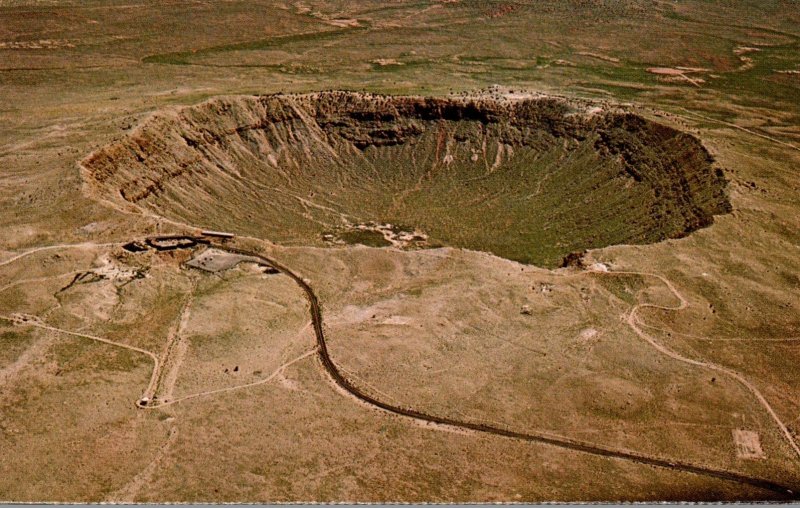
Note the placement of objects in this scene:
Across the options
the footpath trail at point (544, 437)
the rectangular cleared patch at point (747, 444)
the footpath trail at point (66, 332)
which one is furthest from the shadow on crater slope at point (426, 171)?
the rectangular cleared patch at point (747, 444)

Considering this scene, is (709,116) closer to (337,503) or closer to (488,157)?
(488,157)

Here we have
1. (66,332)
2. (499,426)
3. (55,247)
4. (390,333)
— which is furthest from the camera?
(55,247)

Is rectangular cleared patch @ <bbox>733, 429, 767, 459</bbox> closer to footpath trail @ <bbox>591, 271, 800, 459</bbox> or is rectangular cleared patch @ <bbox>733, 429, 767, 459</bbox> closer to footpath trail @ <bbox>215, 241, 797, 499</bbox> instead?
footpath trail @ <bbox>215, 241, 797, 499</bbox>

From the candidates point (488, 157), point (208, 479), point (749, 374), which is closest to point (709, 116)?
point (488, 157)

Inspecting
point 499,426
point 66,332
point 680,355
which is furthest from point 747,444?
point 66,332

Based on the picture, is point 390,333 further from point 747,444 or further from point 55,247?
point 55,247

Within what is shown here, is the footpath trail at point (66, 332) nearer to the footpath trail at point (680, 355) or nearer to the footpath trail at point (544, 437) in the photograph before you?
the footpath trail at point (544, 437)

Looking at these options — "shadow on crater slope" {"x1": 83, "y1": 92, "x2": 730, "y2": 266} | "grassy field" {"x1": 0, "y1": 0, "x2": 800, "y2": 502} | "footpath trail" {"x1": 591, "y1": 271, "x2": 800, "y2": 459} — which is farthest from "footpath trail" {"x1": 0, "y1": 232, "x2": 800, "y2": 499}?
"shadow on crater slope" {"x1": 83, "y1": 92, "x2": 730, "y2": 266}
